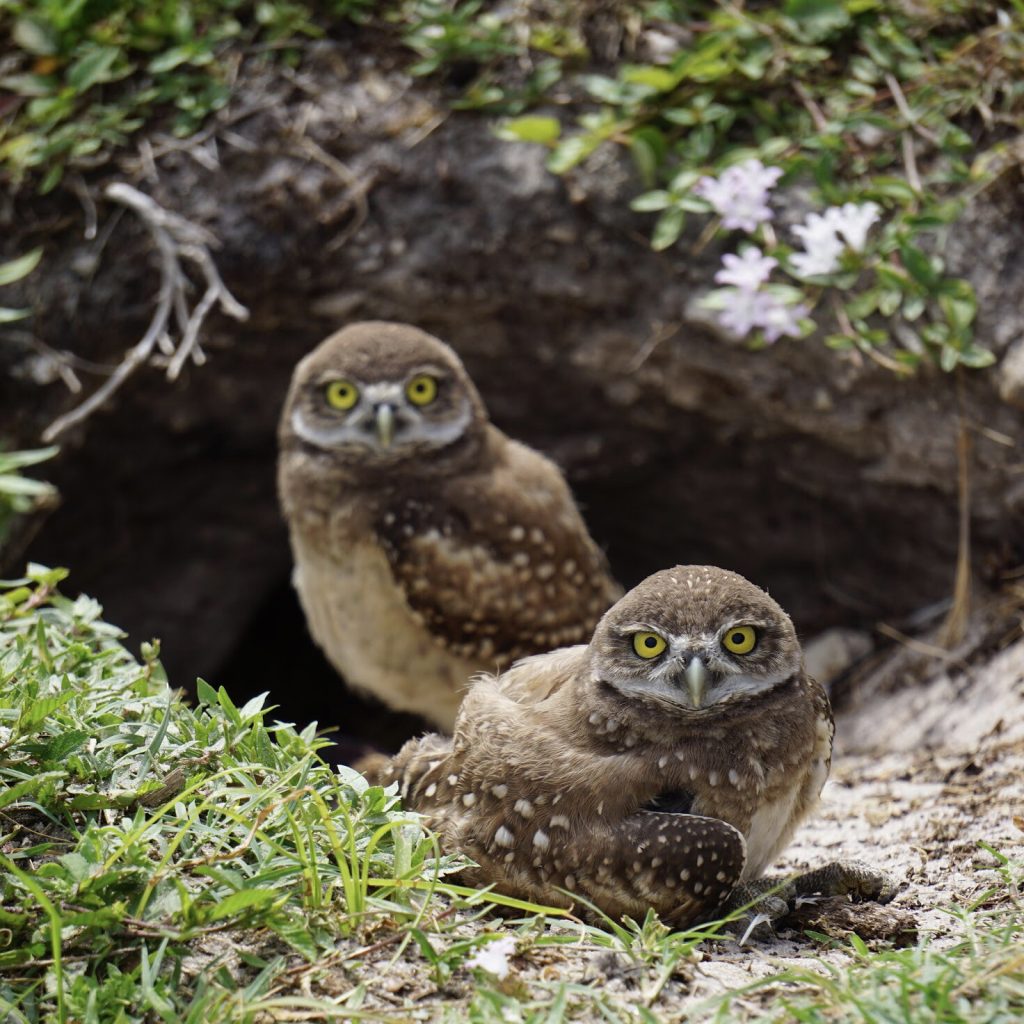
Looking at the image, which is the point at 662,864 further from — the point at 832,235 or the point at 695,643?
the point at 832,235

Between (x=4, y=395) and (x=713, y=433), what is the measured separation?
10.5ft

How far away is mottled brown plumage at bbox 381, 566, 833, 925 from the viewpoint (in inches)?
109

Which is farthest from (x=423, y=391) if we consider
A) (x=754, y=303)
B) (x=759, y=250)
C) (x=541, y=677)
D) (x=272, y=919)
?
(x=272, y=919)

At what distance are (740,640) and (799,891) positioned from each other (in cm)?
66

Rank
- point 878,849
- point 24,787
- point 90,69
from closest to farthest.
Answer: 1. point 24,787
2. point 878,849
3. point 90,69

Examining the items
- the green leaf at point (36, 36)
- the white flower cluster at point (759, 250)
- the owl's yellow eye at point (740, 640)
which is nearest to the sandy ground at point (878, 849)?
the owl's yellow eye at point (740, 640)

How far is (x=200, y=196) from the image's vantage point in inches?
208

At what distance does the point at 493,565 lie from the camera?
468cm

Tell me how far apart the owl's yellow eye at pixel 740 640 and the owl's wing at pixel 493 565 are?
5.89ft

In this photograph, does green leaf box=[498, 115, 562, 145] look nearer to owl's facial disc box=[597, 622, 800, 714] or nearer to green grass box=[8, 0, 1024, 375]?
green grass box=[8, 0, 1024, 375]

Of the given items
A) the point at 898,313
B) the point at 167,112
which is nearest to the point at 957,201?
the point at 898,313

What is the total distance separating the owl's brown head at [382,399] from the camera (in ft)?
15.4

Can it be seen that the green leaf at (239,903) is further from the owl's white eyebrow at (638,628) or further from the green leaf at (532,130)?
the green leaf at (532,130)

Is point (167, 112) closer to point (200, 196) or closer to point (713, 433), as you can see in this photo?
point (200, 196)
